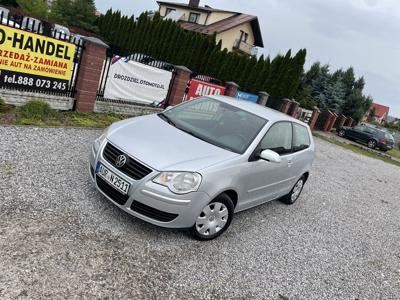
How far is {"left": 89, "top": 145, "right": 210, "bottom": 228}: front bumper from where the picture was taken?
12.0 feet

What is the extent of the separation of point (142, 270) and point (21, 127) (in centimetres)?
418

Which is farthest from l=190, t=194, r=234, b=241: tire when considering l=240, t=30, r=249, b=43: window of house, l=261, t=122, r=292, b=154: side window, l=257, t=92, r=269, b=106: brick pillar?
l=240, t=30, r=249, b=43: window of house

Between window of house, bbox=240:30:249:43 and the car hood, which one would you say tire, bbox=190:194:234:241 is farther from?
window of house, bbox=240:30:249:43

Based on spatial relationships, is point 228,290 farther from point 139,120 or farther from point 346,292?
point 139,120

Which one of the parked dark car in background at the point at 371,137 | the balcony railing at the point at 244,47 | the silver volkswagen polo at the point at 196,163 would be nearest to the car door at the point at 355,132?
the parked dark car in background at the point at 371,137

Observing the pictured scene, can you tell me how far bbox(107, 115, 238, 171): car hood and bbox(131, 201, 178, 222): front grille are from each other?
0.46 metres

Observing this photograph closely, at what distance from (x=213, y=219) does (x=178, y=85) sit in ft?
24.5

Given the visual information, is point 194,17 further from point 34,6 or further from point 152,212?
point 152,212

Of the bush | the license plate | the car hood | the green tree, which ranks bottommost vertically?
the bush

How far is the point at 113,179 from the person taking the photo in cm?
Result: 388

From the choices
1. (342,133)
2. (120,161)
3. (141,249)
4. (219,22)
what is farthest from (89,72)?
(219,22)

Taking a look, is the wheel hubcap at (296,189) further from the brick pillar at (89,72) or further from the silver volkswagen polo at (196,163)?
the brick pillar at (89,72)

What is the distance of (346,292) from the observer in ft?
13.6

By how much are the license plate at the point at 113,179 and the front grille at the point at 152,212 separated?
0.19m
